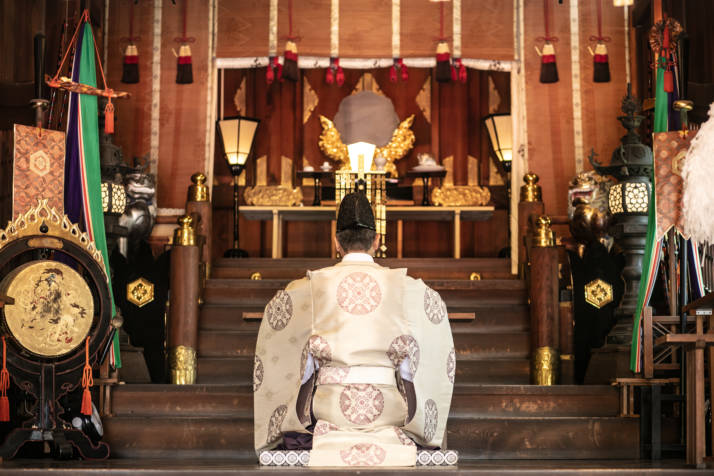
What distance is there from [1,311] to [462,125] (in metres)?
6.19

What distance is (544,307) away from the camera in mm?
6738

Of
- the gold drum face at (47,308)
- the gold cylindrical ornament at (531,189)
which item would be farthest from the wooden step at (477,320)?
the gold drum face at (47,308)

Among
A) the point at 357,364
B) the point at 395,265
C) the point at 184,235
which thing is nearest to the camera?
the point at 357,364

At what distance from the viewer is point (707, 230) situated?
5.26 m

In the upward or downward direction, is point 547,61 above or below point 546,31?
below

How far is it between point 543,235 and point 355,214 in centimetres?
254

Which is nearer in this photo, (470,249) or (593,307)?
(593,307)

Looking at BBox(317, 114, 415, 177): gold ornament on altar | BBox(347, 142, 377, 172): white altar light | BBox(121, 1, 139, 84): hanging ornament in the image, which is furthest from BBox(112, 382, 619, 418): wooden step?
BBox(317, 114, 415, 177): gold ornament on altar

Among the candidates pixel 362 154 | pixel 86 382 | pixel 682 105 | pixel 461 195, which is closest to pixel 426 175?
pixel 461 195

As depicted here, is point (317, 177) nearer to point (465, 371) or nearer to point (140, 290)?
point (140, 290)

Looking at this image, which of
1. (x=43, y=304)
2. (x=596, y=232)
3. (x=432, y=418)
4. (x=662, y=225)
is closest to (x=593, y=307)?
(x=596, y=232)

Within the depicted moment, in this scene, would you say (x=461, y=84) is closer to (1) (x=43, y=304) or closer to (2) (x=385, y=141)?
(2) (x=385, y=141)

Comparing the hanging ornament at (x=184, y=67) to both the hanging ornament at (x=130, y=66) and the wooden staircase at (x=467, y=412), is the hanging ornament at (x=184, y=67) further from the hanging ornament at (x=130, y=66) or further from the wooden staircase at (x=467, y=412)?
the wooden staircase at (x=467, y=412)

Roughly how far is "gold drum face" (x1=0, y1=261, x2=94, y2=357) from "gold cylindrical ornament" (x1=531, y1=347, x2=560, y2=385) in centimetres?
279
